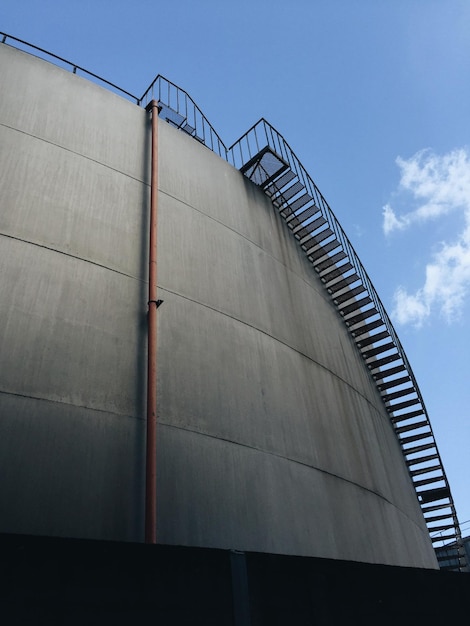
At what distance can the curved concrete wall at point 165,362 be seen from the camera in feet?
14.5

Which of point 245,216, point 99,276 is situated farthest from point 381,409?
point 99,276

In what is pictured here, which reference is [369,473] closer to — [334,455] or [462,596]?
[334,455]

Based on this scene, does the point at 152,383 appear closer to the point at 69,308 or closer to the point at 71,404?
the point at 71,404

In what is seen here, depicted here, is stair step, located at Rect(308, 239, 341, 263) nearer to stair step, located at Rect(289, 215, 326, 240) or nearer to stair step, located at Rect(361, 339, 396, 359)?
stair step, located at Rect(289, 215, 326, 240)

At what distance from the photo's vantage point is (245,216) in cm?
838

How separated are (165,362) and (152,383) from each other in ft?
1.42

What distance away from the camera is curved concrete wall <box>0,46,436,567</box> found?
4.41 meters

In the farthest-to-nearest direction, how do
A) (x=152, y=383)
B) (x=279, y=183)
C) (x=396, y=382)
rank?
1. (x=396, y=382)
2. (x=279, y=183)
3. (x=152, y=383)

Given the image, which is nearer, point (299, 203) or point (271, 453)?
point (271, 453)

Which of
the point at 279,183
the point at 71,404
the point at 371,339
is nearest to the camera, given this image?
the point at 71,404

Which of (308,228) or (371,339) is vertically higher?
(308,228)

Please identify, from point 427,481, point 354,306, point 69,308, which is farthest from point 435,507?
point 69,308

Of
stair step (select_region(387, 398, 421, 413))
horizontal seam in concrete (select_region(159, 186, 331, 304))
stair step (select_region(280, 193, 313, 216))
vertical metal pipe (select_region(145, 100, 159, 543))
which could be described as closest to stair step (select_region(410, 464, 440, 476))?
stair step (select_region(387, 398, 421, 413))

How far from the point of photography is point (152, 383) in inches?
200
